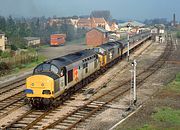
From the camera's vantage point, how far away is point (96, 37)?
95188mm

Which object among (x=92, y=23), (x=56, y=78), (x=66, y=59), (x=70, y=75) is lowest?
(x=70, y=75)

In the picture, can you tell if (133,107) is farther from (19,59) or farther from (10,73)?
(19,59)

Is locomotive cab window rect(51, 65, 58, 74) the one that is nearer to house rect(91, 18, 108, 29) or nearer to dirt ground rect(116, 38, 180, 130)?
dirt ground rect(116, 38, 180, 130)

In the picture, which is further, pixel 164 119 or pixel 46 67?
pixel 46 67

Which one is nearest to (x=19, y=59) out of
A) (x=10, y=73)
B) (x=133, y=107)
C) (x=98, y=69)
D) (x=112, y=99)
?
(x=10, y=73)

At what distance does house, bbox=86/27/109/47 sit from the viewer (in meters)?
94.1

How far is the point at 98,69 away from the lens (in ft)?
120

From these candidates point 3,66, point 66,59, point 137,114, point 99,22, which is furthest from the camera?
point 99,22

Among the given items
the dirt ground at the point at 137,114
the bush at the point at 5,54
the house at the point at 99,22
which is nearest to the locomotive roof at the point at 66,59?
the dirt ground at the point at 137,114

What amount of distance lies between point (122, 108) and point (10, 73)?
860 inches

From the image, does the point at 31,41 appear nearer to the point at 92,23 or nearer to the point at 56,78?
the point at 56,78

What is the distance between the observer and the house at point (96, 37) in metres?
94.1

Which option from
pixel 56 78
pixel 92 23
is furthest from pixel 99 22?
pixel 56 78

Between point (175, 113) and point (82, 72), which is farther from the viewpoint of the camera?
point (82, 72)
